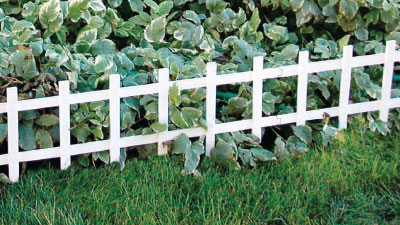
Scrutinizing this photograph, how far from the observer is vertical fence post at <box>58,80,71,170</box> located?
3910 millimetres

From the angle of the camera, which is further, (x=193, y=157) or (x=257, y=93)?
(x=257, y=93)

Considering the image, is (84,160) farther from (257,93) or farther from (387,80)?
(387,80)

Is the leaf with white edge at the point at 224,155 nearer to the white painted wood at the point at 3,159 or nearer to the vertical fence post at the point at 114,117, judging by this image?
the vertical fence post at the point at 114,117

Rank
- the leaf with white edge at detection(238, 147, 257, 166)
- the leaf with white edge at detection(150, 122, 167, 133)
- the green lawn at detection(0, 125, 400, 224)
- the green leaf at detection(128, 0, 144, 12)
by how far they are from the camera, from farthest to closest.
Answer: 1. the green leaf at detection(128, 0, 144, 12)
2. the leaf with white edge at detection(238, 147, 257, 166)
3. the leaf with white edge at detection(150, 122, 167, 133)
4. the green lawn at detection(0, 125, 400, 224)

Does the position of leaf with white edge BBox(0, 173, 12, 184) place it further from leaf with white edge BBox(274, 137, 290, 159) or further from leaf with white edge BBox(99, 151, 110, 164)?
leaf with white edge BBox(274, 137, 290, 159)

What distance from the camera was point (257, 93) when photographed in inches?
172

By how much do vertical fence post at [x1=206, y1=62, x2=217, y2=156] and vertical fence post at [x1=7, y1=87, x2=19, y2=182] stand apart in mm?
1036

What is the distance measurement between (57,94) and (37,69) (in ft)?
0.66

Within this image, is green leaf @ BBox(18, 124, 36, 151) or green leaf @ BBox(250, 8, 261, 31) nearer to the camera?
green leaf @ BBox(18, 124, 36, 151)

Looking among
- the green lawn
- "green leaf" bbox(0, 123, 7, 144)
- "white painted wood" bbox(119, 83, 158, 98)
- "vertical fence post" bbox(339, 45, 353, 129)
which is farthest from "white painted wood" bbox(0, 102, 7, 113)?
"vertical fence post" bbox(339, 45, 353, 129)

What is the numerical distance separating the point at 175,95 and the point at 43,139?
73 centimetres

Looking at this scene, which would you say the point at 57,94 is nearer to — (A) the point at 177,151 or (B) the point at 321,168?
(A) the point at 177,151

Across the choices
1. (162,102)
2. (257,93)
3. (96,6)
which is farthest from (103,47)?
(257,93)

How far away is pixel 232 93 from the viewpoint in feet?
15.2
